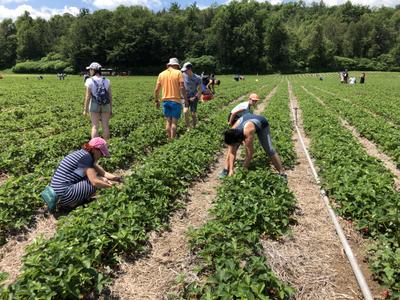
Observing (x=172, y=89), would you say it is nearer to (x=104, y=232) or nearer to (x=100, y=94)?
(x=100, y=94)

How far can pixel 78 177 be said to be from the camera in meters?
6.29

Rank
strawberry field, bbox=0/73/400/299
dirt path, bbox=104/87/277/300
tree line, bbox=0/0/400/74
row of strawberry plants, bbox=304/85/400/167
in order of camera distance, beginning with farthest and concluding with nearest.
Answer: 1. tree line, bbox=0/0/400/74
2. row of strawberry plants, bbox=304/85/400/167
3. dirt path, bbox=104/87/277/300
4. strawberry field, bbox=0/73/400/299

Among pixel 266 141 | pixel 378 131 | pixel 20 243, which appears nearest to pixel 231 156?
pixel 266 141

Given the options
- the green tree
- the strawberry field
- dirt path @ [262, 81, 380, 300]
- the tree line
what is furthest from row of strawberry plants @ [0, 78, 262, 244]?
the green tree

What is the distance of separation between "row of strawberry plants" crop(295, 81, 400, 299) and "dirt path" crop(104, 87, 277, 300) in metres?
2.19

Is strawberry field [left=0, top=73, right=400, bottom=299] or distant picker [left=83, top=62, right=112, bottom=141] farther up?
distant picker [left=83, top=62, right=112, bottom=141]

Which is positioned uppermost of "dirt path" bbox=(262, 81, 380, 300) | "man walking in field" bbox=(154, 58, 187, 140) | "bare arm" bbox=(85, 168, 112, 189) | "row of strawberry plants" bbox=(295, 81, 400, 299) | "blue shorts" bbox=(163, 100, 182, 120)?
"man walking in field" bbox=(154, 58, 187, 140)

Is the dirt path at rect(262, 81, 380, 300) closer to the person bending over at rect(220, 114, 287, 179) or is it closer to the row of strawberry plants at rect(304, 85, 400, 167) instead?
the person bending over at rect(220, 114, 287, 179)

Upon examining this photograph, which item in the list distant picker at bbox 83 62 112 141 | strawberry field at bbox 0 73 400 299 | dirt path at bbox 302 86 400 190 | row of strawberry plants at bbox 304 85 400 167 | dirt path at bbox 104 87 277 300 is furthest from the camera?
row of strawberry plants at bbox 304 85 400 167

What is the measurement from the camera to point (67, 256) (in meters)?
4.04

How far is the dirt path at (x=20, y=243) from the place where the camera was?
482 cm

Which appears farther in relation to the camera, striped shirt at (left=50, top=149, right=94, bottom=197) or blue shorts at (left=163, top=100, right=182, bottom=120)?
blue shorts at (left=163, top=100, right=182, bottom=120)

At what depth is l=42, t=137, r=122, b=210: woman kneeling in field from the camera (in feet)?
20.0

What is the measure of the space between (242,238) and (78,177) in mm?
2961
